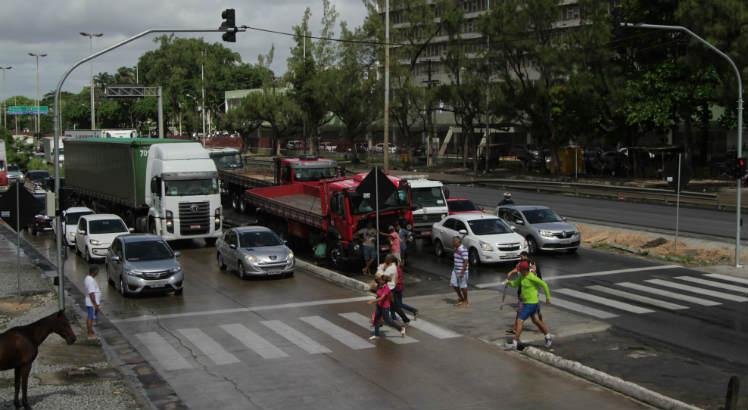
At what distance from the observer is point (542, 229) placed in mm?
28781

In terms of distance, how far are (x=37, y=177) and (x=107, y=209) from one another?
23.4 m

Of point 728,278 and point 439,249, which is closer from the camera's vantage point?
point 728,278

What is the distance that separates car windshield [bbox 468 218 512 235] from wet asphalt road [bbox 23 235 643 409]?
5.73 m

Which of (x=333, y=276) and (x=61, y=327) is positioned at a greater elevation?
(x=61, y=327)

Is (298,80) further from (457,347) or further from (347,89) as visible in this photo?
(457,347)

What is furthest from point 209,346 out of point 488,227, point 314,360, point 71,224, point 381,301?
point 71,224

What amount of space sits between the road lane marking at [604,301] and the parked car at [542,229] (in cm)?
592

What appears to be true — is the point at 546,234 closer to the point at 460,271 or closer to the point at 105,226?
the point at 460,271

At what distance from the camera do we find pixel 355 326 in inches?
746

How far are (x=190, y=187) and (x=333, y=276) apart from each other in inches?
384

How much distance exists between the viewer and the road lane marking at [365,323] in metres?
17.4

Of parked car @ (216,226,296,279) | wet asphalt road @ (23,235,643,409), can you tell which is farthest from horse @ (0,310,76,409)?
parked car @ (216,226,296,279)

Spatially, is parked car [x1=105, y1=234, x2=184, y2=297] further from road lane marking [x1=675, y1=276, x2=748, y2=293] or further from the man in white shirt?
road lane marking [x1=675, y1=276, x2=748, y2=293]

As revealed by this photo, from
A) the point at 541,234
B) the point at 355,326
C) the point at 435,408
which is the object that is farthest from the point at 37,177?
the point at 435,408
